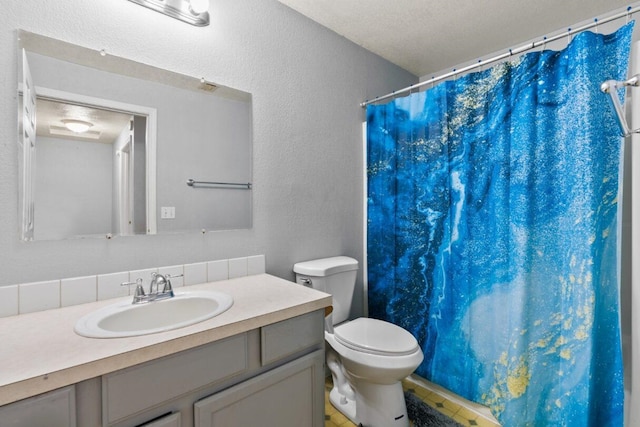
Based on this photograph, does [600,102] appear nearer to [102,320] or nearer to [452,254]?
[452,254]

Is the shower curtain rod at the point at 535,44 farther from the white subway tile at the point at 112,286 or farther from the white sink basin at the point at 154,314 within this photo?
the white subway tile at the point at 112,286

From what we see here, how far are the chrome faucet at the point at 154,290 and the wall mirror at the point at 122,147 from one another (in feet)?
0.74

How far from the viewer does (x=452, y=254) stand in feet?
5.89

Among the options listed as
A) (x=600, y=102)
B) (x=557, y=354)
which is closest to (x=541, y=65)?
(x=600, y=102)

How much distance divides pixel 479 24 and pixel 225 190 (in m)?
1.86

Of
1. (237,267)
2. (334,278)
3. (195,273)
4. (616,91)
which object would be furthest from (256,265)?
(616,91)

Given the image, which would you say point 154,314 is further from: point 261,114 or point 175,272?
point 261,114

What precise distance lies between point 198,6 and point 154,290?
1.23 metres

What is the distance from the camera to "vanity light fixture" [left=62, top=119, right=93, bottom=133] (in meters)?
1.15

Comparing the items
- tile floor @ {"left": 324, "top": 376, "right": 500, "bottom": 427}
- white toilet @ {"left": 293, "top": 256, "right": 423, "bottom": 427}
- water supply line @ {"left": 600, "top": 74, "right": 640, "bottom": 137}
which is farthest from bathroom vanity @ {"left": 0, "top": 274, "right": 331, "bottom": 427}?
water supply line @ {"left": 600, "top": 74, "right": 640, "bottom": 137}

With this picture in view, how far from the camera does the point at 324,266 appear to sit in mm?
1778

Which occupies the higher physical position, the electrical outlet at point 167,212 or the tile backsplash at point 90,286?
the electrical outlet at point 167,212

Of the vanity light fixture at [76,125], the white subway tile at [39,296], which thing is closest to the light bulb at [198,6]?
the vanity light fixture at [76,125]

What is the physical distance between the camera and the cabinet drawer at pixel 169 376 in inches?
29.8
